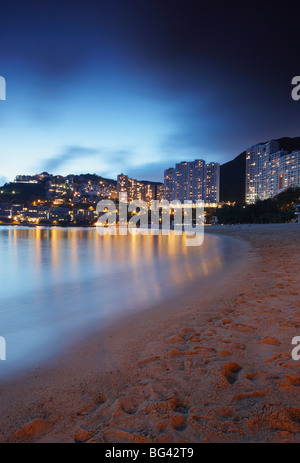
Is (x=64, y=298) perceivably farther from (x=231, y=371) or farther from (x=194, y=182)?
(x=194, y=182)

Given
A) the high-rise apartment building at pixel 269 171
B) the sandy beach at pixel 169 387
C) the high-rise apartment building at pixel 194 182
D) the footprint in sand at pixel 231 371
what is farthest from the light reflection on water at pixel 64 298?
the high-rise apartment building at pixel 194 182

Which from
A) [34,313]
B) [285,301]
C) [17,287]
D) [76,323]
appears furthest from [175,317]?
[17,287]

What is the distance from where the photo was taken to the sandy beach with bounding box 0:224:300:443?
174cm

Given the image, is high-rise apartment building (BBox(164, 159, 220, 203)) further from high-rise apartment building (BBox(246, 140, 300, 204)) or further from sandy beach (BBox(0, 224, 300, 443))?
sandy beach (BBox(0, 224, 300, 443))

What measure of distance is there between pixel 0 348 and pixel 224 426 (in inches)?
118

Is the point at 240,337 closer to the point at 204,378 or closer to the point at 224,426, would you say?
the point at 204,378

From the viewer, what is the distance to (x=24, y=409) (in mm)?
2043

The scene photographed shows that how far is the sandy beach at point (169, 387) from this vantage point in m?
1.74

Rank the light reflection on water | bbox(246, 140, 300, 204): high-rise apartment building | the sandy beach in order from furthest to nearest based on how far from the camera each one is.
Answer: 1. bbox(246, 140, 300, 204): high-rise apartment building
2. the light reflection on water
3. the sandy beach

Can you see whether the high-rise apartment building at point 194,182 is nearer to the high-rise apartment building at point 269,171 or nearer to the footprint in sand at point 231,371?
the high-rise apartment building at point 269,171

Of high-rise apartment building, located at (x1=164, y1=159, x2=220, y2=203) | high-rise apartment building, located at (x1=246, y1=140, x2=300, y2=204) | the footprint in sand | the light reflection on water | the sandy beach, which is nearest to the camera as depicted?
the sandy beach

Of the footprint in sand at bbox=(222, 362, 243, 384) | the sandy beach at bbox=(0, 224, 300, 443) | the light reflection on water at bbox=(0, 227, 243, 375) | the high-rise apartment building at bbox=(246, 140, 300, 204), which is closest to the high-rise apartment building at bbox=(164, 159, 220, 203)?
the high-rise apartment building at bbox=(246, 140, 300, 204)

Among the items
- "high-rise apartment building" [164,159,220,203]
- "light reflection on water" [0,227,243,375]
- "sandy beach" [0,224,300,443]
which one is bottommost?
"light reflection on water" [0,227,243,375]

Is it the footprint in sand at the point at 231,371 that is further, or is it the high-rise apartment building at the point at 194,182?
the high-rise apartment building at the point at 194,182
